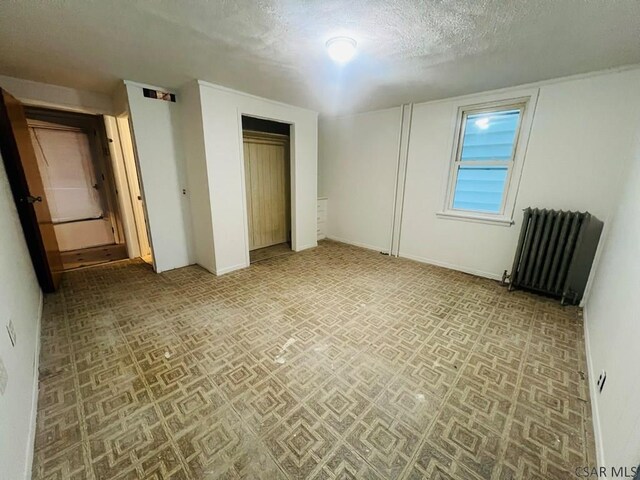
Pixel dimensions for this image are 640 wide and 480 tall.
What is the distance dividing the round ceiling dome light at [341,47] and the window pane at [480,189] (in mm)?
2245

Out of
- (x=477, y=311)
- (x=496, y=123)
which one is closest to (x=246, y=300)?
(x=477, y=311)

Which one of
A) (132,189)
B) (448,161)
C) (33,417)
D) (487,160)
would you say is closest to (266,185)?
(132,189)

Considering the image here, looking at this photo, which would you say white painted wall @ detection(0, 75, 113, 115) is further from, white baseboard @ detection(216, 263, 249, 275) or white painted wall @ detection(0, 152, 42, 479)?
white baseboard @ detection(216, 263, 249, 275)

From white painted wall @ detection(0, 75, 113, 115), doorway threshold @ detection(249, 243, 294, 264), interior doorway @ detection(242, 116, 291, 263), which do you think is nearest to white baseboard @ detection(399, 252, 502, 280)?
doorway threshold @ detection(249, 243, 294, 264)

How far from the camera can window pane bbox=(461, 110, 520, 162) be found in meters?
2.97

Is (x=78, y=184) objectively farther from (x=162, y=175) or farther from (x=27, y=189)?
(x=162, y=175)

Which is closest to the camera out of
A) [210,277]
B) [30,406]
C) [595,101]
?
[30,406]

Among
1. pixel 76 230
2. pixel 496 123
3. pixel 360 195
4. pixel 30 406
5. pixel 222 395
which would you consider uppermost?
pixel 496 123

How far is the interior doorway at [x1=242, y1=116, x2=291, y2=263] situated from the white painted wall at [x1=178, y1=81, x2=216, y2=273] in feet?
2.42

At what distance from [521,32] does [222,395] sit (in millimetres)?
3101

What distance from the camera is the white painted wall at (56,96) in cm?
273

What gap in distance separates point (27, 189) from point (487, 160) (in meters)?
5.07

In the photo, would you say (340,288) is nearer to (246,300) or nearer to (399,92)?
(246,300)

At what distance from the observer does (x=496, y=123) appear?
10.0 feet
